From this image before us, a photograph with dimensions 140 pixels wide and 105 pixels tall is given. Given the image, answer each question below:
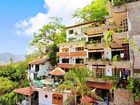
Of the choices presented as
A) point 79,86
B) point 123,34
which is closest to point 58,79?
point 79,86

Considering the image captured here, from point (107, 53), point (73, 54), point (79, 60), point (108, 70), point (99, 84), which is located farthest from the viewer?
point (73, 54)

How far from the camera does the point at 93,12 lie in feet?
181

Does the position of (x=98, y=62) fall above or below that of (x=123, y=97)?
above

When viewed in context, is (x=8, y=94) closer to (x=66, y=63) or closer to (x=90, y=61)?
(x=66, y=63)

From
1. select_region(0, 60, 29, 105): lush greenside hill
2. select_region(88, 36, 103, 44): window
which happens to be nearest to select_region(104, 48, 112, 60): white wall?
select_region(88, 36, 103, 44): window

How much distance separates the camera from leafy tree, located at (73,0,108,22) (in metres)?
53.2

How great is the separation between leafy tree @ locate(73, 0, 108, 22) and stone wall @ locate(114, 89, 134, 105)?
86.9ft

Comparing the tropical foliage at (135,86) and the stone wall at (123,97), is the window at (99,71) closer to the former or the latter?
the stone wall at (123,97)

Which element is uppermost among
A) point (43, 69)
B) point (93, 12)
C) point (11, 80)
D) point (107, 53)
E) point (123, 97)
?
point (93, 12)

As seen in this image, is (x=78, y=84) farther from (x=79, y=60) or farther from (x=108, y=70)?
(x=79, y=60)

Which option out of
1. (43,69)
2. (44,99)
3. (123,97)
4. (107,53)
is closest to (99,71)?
(107,53)

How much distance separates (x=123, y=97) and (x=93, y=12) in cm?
3121

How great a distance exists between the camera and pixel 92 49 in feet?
129

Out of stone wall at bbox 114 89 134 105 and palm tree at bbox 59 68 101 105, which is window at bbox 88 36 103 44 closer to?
palm tree at bbox 59 68 101 105
